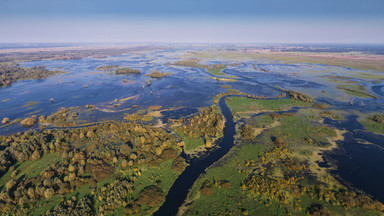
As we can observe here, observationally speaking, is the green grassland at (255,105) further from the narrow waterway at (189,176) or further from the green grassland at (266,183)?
the green grassland at (266,183)

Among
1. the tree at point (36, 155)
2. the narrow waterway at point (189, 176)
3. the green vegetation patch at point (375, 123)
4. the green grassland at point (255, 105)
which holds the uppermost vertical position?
the green grassland at point (255, 105)

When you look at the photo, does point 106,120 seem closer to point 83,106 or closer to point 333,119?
point 83,106

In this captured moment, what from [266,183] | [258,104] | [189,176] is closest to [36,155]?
[189,176]

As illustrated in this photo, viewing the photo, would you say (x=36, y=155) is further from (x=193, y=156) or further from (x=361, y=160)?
(x=361, y=160)

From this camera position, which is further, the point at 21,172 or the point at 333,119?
the point at 333,119

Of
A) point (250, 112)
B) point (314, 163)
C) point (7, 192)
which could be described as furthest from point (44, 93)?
point (314, 163)

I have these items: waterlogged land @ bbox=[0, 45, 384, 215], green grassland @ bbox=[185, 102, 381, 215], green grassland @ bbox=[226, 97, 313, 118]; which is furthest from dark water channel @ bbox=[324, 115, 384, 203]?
green grassland @ bbox=[226, 97, 313, 118]

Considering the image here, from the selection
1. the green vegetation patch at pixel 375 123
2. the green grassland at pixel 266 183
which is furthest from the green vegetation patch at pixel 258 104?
the green grassland at pixel 266 183

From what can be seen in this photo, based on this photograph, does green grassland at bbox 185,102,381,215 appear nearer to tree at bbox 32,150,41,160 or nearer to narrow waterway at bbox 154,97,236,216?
narrow waterway at bbox 154,97,236,216
